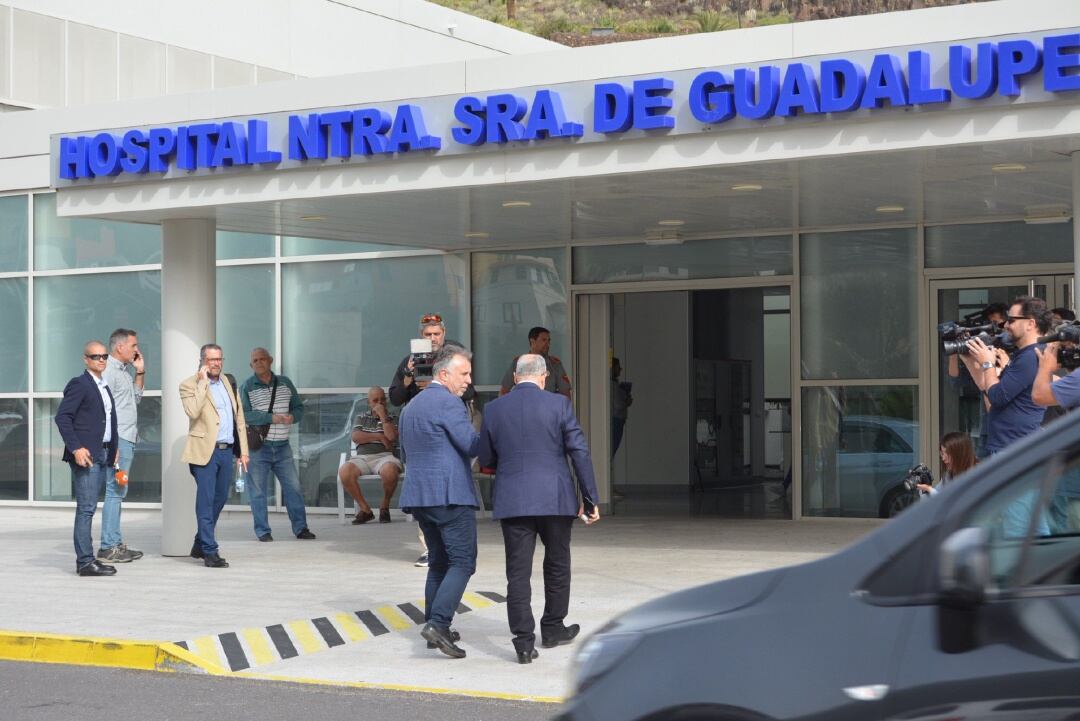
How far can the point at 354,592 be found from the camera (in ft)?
37.1

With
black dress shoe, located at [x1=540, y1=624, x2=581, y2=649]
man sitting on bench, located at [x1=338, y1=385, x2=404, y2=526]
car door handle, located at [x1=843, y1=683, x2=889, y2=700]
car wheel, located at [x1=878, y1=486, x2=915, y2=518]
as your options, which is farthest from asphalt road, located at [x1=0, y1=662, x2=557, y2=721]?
car wheel, located at [x1=878, y1=486, x2=915, y2=518]

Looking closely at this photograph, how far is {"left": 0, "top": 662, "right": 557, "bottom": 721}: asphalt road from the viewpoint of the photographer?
7.41m

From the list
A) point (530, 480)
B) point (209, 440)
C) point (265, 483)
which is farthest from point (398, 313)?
point (530, 480)

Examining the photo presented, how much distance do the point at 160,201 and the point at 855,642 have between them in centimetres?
1078

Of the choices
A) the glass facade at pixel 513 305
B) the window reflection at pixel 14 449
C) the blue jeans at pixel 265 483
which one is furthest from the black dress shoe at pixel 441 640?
the window reflection at pixel 14 449

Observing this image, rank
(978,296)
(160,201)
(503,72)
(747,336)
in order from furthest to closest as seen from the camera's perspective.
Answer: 1. (747,336)
2. (978,296)
3. (160,201)
4. (503,72)

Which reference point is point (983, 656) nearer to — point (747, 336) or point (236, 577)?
point (236, 577)

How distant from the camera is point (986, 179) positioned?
39.8ft

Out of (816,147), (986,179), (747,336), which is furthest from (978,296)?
(747,336)

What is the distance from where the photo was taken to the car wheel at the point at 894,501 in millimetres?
15297

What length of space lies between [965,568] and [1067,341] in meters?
4.80

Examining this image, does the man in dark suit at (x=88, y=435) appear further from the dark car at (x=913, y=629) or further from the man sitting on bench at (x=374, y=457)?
the dark car at (x=913, y=629)

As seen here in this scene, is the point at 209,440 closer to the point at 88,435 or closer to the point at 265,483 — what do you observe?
the point at 88,435

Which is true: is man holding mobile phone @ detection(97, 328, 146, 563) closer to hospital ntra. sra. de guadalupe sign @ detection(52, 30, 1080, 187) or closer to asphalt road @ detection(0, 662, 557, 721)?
hospital ntra. sra. de guadalupe sign @ detection(52, 30, 1080, 187)
